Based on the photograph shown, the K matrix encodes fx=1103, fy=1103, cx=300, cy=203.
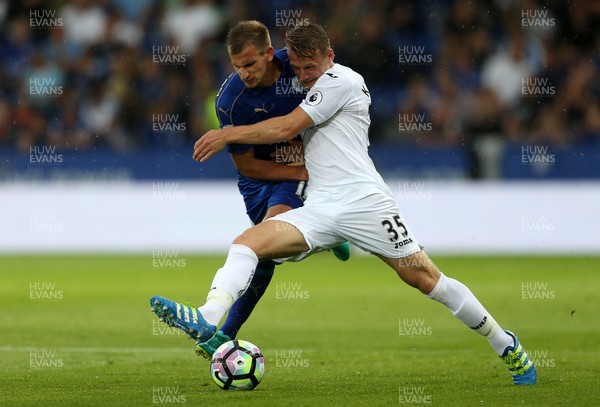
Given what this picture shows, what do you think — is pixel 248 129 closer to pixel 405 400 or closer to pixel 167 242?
pixel 405 400

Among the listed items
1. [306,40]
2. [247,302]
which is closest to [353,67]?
[247,302]

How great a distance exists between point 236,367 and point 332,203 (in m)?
1.18

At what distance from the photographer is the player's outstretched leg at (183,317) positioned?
237 inches

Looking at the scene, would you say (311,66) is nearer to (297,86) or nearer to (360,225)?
(297,86)

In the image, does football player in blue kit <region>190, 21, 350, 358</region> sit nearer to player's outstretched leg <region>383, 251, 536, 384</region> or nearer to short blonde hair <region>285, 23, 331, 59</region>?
short blonde hair <region>285, 23, 331, 59</region>

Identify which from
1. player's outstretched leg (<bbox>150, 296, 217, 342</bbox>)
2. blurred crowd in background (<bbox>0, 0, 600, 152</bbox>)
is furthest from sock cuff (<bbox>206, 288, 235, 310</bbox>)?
blurred crowd in background (<bbox>0, 0, 600, 152</bbox>)

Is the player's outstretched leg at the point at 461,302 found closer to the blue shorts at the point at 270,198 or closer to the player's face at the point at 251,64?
the blue shorts at the point at 270,198

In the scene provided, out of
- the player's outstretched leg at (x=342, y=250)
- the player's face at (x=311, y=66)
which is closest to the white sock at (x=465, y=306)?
the player's outstretched leg at (x=342, y=250)

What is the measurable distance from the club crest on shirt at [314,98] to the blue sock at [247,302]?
130 cm

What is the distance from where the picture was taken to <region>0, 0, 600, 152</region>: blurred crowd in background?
55.0 ft

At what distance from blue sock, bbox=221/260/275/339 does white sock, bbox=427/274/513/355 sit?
1253 mm

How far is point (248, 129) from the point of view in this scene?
6742 mm

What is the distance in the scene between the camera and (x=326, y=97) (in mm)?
6840

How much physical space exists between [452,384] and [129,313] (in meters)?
5.24
